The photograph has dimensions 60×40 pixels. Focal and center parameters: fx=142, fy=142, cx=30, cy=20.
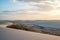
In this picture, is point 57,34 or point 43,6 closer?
point 57,34

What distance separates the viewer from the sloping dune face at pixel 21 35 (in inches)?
83.9

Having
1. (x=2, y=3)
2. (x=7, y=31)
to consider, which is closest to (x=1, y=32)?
(x=7, y=31)

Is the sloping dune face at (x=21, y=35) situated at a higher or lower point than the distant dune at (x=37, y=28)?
lower

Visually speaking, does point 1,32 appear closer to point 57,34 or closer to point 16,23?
point 16,23

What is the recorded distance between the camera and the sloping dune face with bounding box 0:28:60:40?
2.13m

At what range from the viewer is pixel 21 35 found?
225 centimetres

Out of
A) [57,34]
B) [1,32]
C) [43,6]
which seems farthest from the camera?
[1,32]

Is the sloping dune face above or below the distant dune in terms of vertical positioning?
below

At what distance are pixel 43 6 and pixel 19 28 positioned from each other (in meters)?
0.54

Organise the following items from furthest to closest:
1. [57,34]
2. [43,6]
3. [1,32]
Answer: [1,32]
[43,6]
[57,34]

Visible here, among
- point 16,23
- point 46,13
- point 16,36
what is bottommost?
point 16,36

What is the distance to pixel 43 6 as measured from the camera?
2.28 metres

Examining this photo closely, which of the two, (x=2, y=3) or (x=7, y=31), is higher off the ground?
(x=2, y=3)

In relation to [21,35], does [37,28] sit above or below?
above
